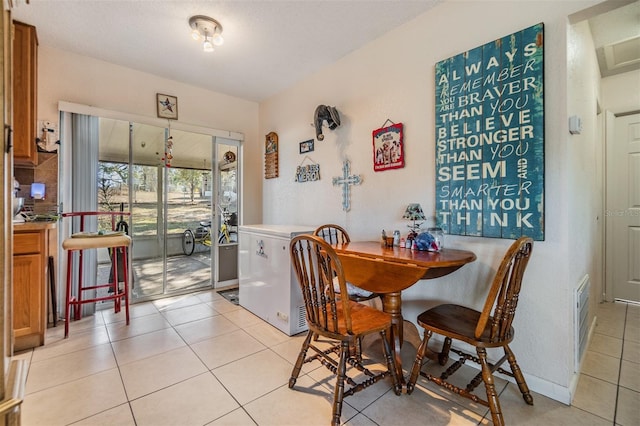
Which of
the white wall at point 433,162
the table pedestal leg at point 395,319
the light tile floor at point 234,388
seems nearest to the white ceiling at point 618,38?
the white wall at point 433,162

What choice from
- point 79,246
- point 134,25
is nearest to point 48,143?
point 79,246

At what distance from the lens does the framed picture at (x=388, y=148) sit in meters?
2.21

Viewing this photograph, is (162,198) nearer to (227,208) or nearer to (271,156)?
(227,208)

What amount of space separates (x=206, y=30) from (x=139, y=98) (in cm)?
130

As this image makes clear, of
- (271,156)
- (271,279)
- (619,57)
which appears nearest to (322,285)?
(271,279)

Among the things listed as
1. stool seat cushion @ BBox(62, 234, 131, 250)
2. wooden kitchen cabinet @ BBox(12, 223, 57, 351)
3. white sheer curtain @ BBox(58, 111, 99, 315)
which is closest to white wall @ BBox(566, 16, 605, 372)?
stool seat cushion @ BBox(62, 234, 131, 250)

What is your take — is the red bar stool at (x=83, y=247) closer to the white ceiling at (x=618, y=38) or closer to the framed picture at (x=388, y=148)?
the framed picture at (x=388, y=148)

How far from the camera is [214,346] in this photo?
7.01 ft

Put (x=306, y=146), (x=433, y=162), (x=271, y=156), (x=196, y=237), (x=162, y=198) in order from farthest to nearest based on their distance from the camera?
(x=196, y=237), (x=271, y=156), (x=162, y=198), (x=306, y=146), (x=433, y=162)

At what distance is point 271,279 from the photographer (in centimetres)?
251

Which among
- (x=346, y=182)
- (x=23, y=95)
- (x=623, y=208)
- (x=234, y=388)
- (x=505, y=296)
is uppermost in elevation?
(x=23, y=95)

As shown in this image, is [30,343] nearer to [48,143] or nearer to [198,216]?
[48,143]

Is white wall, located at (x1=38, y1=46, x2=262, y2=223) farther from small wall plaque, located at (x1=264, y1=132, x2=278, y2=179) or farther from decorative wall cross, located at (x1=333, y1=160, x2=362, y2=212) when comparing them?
decorative wall cross, located at (x1=333, y1=160, x2=362, y2=212)

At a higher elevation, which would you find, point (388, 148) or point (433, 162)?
point (388, 148)
